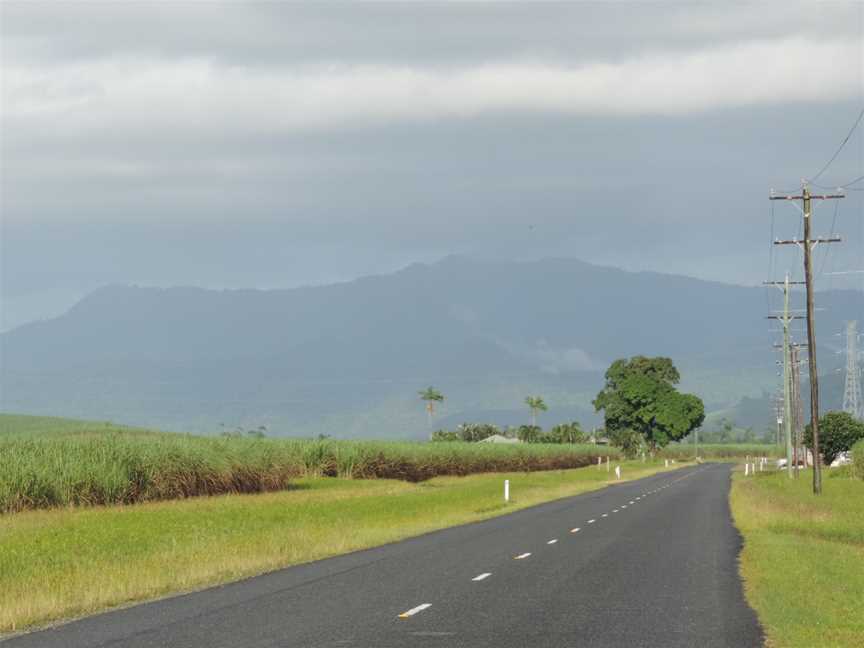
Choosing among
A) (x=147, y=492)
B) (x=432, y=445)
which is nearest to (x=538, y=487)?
(x=432, y=445)

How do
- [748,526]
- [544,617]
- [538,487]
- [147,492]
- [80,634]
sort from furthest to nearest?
[538,487] → [147,492] → [748,526] → [544,617] → [80,634]

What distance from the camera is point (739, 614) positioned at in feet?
61.4

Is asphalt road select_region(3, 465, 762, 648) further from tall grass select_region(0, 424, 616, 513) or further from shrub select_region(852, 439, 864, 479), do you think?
shrub select_region(852, 439, 864, 479)

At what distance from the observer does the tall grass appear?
45781 mm

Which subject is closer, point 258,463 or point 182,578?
point 182,578

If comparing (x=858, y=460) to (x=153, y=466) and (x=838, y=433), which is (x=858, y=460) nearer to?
(x=838, y=433)

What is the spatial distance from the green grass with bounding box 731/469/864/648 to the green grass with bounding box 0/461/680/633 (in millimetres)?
9462

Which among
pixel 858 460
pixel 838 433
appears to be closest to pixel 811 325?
pixel 858 460

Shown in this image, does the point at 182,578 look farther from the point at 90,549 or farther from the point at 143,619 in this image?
the point at 90,549

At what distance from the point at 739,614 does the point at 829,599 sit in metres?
2.50

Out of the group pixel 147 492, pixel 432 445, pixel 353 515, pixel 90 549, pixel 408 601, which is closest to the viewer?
pixel 408 601

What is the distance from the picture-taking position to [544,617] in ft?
59.7

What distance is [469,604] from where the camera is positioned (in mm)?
19781

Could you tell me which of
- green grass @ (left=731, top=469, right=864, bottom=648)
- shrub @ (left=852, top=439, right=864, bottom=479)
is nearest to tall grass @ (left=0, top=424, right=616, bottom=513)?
green grass @ (left=731, top=469, right=864, bottom=648)
